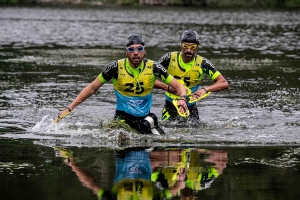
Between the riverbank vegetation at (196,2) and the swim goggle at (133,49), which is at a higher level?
the riverbank vegetation at (196,2)

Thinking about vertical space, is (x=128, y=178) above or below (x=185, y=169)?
below

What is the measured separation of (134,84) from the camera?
13102mm

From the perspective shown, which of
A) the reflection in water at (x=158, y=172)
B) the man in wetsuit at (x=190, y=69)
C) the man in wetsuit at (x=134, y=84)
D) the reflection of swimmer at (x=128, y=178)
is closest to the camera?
the reflection of swimmer at (x=128, y=178)

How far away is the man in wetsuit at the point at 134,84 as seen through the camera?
41.7 ft

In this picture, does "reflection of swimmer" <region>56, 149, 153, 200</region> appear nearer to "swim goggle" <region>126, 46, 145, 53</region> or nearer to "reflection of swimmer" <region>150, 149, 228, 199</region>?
"reflection of swimmer" <region>150, 149, 228, 199</region>

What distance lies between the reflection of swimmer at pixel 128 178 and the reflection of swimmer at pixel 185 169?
14 cm

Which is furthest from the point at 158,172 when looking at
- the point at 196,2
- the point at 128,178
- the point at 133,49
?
the point at 196,2

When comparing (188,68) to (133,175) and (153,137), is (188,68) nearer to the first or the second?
(153,137)

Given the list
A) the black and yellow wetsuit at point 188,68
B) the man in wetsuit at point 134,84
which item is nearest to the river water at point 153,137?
the man in wetsuit at point 134,84

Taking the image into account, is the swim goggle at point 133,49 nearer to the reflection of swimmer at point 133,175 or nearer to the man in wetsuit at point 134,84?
the man in wetsuit at point 134,84

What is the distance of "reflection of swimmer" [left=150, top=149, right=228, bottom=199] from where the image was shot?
9024 mm

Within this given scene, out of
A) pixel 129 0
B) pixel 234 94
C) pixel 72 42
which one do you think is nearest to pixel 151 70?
pixel 234 94

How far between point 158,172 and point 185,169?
45cm

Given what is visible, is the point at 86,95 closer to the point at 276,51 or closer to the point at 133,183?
the point at 133,183
